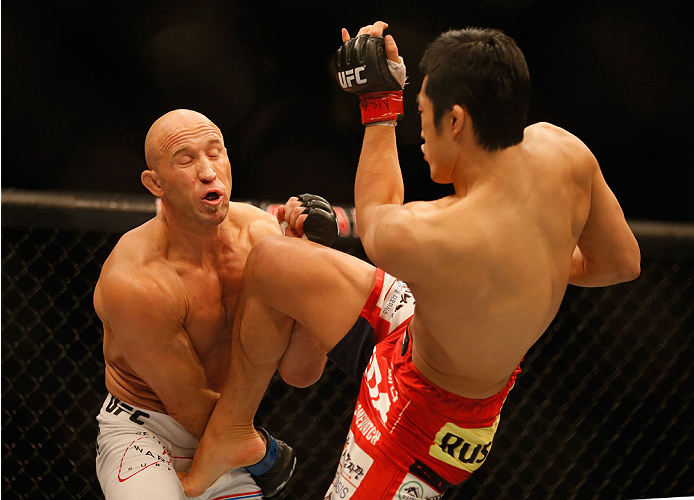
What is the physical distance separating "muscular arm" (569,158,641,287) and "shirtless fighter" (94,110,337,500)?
0.50m

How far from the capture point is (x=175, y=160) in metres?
1.47

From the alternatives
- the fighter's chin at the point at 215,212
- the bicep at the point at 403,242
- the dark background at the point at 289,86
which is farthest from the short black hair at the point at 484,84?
the dark background at the point at 289,86

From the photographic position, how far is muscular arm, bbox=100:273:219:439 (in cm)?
148

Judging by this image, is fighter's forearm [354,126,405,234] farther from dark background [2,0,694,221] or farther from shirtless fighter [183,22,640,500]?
dark background [2,0,694,221]

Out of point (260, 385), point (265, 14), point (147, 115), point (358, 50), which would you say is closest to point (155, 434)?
point (260, 385)

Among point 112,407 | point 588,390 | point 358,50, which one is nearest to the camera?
point 358,50

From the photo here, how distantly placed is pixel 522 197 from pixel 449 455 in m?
0.50

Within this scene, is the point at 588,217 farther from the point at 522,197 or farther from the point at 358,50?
the point at 358,50

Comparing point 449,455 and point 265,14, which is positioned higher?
point 265,14

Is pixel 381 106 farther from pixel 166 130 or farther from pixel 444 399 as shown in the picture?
pixel 444 399

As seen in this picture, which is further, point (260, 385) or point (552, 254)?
point (260, 385)

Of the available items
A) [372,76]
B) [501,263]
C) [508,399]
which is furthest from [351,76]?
[508,399]

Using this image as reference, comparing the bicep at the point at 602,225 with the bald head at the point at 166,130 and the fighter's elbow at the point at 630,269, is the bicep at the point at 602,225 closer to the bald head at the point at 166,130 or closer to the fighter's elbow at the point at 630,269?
the fighter's elbow at the point at 630,269

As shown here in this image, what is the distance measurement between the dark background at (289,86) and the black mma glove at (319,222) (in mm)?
1778
